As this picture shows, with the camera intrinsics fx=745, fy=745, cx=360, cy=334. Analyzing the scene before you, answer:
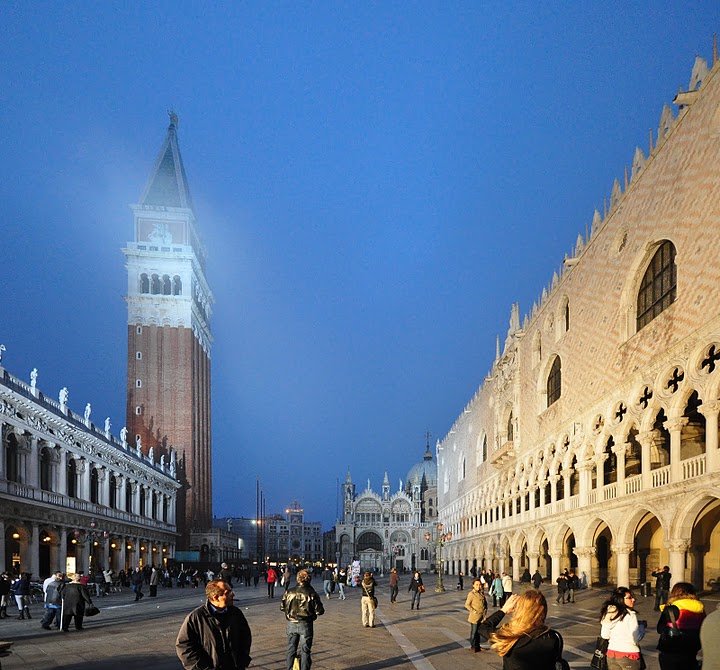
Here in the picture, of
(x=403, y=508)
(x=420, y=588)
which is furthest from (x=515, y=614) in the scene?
(x=403, y=508)

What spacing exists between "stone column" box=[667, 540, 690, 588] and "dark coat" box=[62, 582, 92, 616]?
15128 millimetres

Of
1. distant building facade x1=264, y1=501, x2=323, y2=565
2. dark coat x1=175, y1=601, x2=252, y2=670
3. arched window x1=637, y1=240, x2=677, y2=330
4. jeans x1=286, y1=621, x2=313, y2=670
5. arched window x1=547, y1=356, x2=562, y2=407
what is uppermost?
arched window x1=637, y1=240, x2=677, y2=330

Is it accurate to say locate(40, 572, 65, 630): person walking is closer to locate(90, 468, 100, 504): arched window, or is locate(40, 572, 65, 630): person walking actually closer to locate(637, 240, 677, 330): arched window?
locate(637, 240, 677, 330): arched window

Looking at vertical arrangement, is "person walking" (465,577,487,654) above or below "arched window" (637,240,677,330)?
below

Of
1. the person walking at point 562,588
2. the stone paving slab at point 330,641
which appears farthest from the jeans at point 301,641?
the person walking at point 562,588

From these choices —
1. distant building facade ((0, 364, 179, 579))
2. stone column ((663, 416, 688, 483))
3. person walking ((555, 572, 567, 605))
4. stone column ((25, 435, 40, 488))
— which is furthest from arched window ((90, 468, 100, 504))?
stone column ((663, 416, 688, 483))

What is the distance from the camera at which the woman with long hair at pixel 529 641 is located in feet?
Result: 14.5

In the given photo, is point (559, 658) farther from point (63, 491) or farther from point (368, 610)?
point (63, 491)

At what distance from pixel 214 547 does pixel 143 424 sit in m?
14.7

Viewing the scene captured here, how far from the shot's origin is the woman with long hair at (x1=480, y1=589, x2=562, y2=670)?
4.43m

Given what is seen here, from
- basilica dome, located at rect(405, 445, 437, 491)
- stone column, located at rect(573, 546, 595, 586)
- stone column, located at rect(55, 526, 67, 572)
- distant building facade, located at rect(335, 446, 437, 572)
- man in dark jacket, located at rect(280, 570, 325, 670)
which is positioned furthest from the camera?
basilica dome, located at rect(405, 445, 437, 491)

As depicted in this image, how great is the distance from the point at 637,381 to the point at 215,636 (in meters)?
20.6

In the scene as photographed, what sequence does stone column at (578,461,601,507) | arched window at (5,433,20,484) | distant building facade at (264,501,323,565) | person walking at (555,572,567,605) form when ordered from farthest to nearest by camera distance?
distant building facade at (264,501,323,565)
arched window at (5,433,20,484)
stone column at (578,461,601,507)
person walking at (555,572,567,605)

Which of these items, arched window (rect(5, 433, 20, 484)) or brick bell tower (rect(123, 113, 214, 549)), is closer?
arched window (rect(5, 433, 20, 484))
